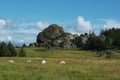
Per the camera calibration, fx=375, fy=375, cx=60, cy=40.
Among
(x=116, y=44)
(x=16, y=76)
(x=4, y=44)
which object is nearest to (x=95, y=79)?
(x=16, y=76)

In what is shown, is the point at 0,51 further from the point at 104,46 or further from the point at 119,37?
the point at 119,37

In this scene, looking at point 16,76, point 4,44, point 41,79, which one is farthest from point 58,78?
point 4,44

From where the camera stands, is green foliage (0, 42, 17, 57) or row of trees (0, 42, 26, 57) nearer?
row of trees (0, 42, 26, 57)

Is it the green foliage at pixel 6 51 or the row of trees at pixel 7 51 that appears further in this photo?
the green foliage at pixel 6 51

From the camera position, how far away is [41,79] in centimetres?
2683

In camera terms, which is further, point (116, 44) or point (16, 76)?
point (116, 44)

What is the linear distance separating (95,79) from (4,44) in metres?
101

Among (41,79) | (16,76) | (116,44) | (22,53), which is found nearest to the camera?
(41,79)

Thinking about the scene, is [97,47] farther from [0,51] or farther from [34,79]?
[34,79]

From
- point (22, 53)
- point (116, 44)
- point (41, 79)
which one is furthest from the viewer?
point (116, 44)

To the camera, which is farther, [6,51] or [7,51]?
[7,51]

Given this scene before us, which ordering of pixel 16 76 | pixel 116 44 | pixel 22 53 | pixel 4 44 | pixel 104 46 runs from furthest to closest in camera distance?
pixel 116 44 → pixel 104 46 → pixel 4 44 → pixel 22 53 → pixel 16 76

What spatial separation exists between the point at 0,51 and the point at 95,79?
95435 millimetres

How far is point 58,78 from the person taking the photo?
1070 inches
